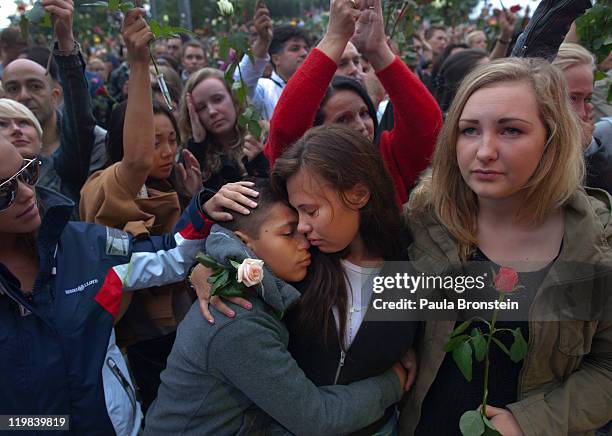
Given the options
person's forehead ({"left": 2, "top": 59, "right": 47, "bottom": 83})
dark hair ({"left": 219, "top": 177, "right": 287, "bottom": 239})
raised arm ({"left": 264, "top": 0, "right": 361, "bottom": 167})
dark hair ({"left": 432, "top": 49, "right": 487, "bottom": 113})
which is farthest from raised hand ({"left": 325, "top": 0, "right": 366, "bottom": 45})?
person's forehead ({"left": 2, "top": 59, "right": 47, "bottom": 83})

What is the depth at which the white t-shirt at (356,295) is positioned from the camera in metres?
1.54

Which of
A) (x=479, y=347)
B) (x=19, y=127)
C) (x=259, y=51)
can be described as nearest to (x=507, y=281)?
(x=479, y=347)

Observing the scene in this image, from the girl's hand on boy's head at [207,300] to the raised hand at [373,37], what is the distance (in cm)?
100

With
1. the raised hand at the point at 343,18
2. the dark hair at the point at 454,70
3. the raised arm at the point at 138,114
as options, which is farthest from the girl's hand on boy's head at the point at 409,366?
the dark hair at the point at 454,70

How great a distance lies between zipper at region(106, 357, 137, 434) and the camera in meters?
1.81

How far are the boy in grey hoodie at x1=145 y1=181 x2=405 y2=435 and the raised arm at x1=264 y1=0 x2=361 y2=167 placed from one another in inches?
16.4

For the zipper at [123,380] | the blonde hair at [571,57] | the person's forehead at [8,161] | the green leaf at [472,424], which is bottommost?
the zipper at [123,380]

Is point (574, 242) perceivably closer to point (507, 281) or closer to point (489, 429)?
point (507, 281)

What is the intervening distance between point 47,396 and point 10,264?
0.46 metres

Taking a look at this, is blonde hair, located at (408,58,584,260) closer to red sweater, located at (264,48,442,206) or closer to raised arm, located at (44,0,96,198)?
red sweater, located at (264,48,442,206)

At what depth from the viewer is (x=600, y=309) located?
1.42 metres

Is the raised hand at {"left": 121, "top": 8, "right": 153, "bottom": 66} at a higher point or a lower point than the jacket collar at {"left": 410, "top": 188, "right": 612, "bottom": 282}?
higher

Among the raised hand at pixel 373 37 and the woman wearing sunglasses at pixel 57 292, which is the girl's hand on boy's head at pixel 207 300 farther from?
the raised hand at pixel 373 37

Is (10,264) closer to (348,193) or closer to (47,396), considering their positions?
(47,396)
